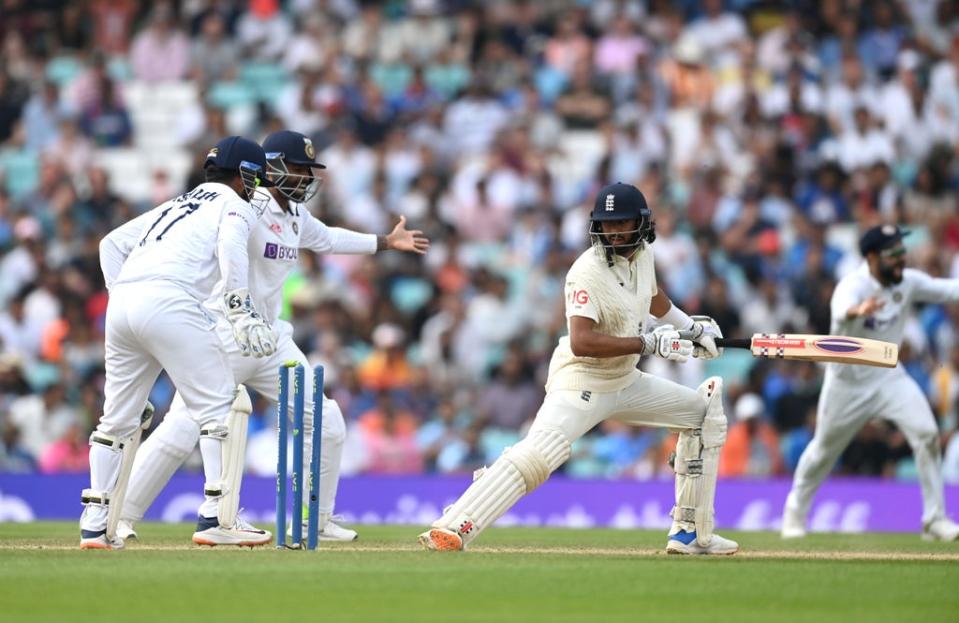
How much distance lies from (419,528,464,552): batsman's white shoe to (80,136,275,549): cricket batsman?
2.74 feet

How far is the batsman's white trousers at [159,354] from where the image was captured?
7.89m

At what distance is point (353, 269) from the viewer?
1562 cm

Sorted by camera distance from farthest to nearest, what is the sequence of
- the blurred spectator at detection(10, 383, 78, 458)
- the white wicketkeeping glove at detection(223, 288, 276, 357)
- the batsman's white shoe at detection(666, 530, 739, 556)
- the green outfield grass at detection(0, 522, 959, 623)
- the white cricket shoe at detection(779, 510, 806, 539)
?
the blurred spectator at detection(10, 383, 78, 458)
the white cricket shoe at detection(779, 510, 806, 539)
the batsman's white shoe at detection(666, 530, 739, 556)
the white wicketkeeping glove at detection(223, 288, 276, 357)
the green outfield grass at detection(0, 522, 959, 623)

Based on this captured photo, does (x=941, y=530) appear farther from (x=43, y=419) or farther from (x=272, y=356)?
(x=43, y=419)

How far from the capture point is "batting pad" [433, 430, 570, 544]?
7828mm

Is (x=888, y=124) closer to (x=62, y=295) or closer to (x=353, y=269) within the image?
(x=353, y=269)

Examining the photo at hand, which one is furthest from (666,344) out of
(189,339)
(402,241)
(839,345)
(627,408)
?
(189,339)

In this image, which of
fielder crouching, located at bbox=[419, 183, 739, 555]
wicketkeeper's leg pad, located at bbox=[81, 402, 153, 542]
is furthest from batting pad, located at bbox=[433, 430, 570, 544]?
wicketkeeper's leg pad, located at bbox=[81, 402, 153, 542]

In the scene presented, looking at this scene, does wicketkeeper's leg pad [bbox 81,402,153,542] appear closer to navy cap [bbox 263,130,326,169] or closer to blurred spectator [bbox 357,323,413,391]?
navy cap [bbox 263,130,326,169]

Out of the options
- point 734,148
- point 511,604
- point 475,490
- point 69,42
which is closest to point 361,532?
point 475,490

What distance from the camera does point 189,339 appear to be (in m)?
7.92

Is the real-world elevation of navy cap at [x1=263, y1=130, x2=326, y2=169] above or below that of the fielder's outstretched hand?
Answer: above

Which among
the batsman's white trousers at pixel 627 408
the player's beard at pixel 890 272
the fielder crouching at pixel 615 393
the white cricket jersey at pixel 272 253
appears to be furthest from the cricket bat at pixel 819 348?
the white cricket jersey at pixel 272 253

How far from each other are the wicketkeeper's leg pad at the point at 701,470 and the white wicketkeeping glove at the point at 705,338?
0.14 meters
